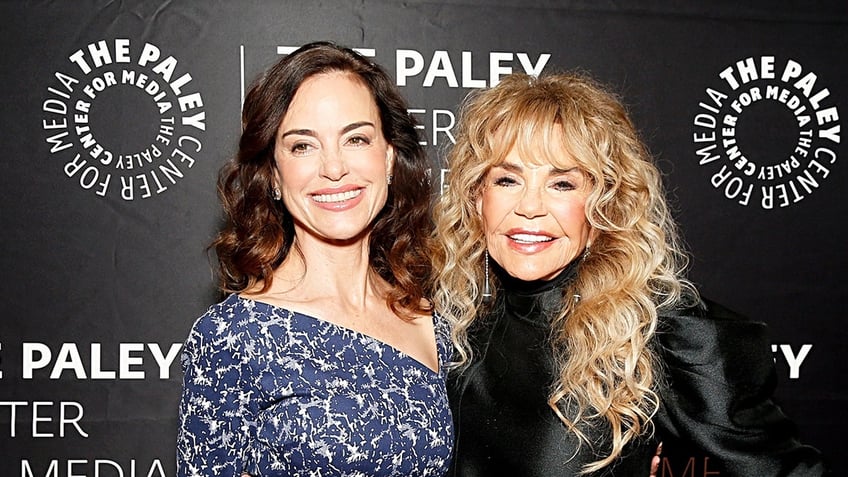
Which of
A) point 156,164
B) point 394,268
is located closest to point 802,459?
point 394,268

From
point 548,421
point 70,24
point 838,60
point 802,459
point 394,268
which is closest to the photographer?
point 802,459

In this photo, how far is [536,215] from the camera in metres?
1.66

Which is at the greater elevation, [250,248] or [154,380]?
[250,248]

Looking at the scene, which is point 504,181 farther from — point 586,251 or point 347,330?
point 347,330

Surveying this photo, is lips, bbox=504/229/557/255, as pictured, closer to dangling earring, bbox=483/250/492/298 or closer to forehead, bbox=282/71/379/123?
dangling earring, bbox=483/250/492/298

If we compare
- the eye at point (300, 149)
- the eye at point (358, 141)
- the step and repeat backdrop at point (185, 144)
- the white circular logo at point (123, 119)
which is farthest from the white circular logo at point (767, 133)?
the white circular logo at point (123, 119)

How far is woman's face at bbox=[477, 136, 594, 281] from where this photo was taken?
1671 millimetres

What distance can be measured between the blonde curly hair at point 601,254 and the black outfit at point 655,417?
0.03 metres

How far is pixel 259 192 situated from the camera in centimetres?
193

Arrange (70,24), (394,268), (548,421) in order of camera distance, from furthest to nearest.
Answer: (70,24) < (394,268) < (548,421)

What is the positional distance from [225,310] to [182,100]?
0.91 meters

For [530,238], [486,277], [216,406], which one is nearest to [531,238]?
[530,238]

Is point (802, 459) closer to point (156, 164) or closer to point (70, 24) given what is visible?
point (156, 164)

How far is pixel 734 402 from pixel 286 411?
82cm
